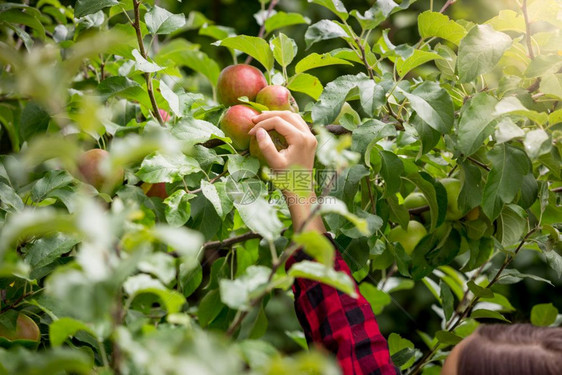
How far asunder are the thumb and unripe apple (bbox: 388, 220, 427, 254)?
1.11 ft

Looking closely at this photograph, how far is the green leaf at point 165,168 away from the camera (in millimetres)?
776

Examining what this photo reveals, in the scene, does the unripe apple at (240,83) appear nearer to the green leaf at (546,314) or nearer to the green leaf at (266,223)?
the green leaf at (266,223)

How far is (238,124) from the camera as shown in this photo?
2.80 feet

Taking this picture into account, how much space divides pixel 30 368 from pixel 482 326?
1.89ft

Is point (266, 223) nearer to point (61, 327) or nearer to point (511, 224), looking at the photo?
point (61, 327)

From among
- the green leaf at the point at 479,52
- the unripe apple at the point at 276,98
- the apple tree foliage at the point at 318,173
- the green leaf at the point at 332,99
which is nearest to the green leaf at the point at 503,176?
the apple tree foliage at the point at 318,173

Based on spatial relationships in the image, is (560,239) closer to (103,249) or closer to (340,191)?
(340,191)

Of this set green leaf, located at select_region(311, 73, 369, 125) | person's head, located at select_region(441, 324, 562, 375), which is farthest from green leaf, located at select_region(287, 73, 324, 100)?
person's head, located at select_region(441, 324, 562, 375)

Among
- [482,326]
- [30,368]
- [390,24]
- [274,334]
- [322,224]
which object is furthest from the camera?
[390,24]

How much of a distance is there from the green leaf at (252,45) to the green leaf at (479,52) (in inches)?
12.3

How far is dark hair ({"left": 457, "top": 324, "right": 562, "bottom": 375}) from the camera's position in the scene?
0.72 m

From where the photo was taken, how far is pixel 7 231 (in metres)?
0.41

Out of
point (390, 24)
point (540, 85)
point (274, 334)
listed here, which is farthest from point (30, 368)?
point (390, 24)

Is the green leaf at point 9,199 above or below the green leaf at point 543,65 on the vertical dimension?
below
